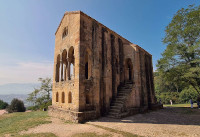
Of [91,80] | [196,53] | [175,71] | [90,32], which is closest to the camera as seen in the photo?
[91,80]

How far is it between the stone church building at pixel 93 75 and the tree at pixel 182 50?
4.61 m

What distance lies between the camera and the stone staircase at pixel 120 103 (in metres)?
10.3

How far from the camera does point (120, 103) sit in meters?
11.3

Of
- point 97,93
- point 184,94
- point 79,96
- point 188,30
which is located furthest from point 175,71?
point 184,94

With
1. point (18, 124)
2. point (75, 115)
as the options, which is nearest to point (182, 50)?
point (75, 115)

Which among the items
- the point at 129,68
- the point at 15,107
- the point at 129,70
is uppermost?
the point at 129,68

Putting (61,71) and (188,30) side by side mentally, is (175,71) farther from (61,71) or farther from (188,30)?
(61,71)

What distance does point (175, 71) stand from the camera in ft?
52.5

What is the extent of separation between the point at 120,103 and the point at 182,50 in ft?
38.8

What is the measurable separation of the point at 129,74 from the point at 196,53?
8.51 metres

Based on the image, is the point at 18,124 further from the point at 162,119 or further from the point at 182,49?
the point at 182,49

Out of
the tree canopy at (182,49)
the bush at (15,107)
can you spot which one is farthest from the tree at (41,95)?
the tree canopy at (182,49)

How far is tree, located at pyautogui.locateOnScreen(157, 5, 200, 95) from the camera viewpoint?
590 inches

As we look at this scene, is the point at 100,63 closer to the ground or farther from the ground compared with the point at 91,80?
farther from the ground
